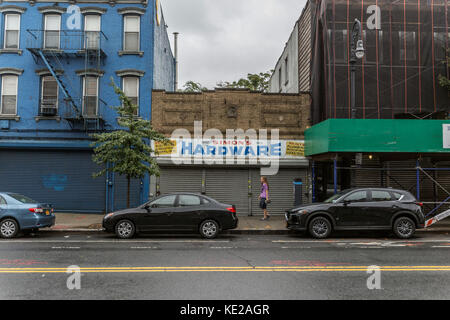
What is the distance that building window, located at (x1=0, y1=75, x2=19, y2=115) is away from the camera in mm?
16891

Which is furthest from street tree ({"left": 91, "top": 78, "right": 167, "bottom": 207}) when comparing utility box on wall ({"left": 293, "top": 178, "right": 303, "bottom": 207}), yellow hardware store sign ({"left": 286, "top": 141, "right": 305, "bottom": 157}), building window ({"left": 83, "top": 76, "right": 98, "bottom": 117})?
yellow hardware store sign ({"left": 286, "top": 141, "right": 305, "bottom": 157})

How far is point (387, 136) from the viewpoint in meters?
12.7

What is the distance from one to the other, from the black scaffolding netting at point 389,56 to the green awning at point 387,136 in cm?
352

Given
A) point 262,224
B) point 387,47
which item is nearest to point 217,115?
point 262,224

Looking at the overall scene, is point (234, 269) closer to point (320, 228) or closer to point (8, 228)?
point (320, 228)

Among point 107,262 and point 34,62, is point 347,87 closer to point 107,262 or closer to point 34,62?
point 107,262

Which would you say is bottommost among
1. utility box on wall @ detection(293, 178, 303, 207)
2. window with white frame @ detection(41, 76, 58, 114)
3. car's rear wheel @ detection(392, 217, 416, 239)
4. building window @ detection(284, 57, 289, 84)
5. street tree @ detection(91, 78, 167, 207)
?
car's rear wheel @ detection(392, 217, 416, 239)

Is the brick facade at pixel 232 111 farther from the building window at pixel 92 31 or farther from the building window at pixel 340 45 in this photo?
the building window at pixel 92 31

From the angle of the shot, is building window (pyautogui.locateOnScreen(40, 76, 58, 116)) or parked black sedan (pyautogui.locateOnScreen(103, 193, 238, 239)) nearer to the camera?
parked black sedan (pyautogui.locateOnScreen(103, 193, 238, 239))

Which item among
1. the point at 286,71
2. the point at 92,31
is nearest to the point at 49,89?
the point at 92,31

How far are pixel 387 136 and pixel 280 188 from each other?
557cm

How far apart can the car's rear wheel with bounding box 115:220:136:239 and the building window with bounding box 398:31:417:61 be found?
14.4m

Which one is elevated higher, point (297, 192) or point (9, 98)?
point (9, 98)

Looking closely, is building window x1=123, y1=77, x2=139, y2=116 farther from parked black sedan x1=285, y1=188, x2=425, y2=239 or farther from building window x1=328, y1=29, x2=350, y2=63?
parked black sedan x1=285, y1=188, x2=425, y2=239
